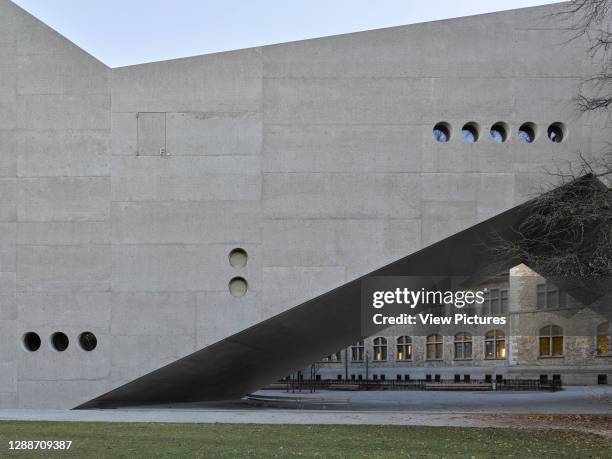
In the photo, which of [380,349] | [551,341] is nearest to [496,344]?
[551,341]

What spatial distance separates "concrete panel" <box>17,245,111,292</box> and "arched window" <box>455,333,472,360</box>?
3616 cm

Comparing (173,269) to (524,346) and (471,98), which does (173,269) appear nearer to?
(471,98)

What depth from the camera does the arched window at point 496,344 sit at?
151 feet

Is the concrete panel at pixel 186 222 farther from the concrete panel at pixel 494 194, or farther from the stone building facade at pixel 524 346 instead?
the stone building facade at pixel 524 346

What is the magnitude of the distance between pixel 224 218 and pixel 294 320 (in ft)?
10.3

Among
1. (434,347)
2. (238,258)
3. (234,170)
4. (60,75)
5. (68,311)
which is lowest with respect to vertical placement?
(434,347)

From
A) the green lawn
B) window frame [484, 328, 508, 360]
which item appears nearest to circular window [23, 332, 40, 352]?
the green lawn

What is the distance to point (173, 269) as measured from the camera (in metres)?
15.7

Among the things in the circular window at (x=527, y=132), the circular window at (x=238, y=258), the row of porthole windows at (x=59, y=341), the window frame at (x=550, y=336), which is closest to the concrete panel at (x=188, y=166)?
the circular window at (x=238, y=258)

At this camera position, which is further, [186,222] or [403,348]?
[403,348]

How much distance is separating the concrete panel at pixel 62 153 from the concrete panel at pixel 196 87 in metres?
1.13

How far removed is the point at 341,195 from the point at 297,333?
153 inches

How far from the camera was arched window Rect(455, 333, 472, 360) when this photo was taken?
4791cm

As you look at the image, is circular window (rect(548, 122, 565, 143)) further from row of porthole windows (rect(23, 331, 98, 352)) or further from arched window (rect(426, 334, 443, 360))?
arched window (rect(426, 334, 443, 360))
